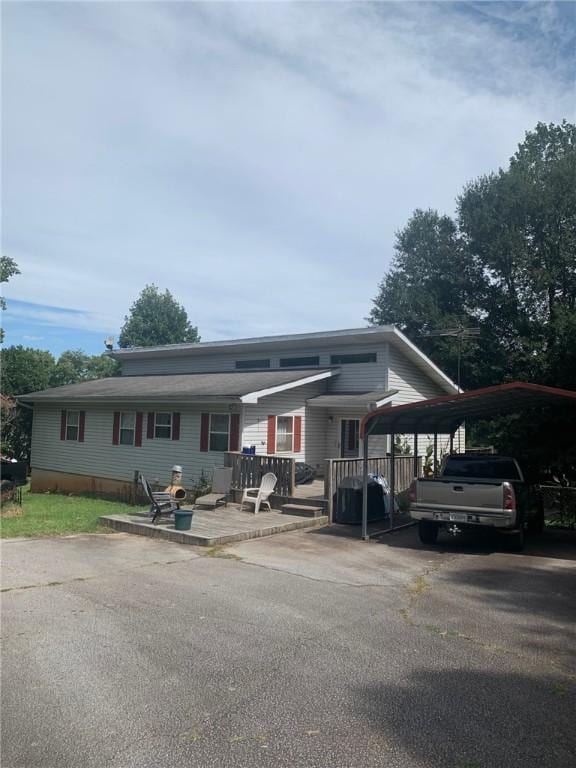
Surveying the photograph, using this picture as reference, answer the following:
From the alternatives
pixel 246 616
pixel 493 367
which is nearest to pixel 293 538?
pixel 246 616

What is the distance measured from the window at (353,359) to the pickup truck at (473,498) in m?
9.53

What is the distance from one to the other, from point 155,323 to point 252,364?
34.0m

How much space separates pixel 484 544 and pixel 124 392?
14.3m

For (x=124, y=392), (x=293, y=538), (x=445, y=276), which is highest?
(x=445, y=276)

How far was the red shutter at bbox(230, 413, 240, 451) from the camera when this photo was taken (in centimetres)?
1775

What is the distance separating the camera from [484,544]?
39.0ft

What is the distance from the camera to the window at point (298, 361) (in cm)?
2297

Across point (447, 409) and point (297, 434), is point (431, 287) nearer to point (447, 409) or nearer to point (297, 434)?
point (297, 434)

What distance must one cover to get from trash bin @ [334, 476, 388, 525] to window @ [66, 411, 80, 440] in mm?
13423

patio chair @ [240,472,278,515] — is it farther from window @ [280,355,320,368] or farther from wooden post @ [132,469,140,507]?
window @ [280,355,320,368]

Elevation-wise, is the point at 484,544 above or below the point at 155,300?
below

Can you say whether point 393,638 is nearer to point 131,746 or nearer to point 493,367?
point 131,746

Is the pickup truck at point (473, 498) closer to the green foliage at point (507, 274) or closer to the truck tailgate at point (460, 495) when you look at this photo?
the truck tailgate at point (460, 495)

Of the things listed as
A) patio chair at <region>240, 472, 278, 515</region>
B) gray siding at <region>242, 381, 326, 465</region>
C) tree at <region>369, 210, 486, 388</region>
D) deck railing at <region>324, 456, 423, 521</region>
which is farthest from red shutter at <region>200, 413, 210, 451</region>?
tree at <region>369, 210, 486, 388</region>
